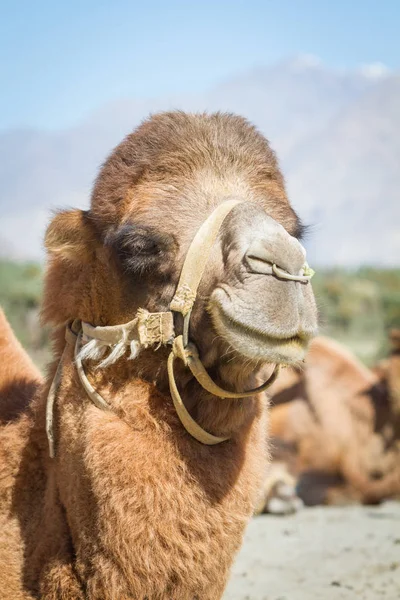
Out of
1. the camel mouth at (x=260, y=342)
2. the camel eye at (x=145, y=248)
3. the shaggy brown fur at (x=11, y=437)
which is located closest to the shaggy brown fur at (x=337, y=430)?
the shaggy brown fur at (x=11, y=437)

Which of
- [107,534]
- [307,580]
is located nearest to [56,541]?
[107,534]

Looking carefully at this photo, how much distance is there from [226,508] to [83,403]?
2.11ft

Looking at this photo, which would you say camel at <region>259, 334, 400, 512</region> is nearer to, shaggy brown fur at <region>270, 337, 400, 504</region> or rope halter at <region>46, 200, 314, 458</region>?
shaggy brown fur at <region>270, 337, 400, 504</region>

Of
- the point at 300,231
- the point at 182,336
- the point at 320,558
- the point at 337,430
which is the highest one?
the point at 300,231

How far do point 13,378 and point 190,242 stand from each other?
1.30 m

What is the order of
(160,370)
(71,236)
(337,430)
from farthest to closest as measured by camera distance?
(337,430) < (71,236) < (160,370)

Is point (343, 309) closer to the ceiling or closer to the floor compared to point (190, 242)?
closer to the floor

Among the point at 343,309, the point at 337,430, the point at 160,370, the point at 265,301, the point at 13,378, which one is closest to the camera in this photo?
the point at 265,301

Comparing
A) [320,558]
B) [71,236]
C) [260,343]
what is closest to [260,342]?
[260,343]

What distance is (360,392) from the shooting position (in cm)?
931

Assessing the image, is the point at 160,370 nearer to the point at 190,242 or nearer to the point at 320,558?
the point at 190,242

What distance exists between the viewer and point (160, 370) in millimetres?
2877

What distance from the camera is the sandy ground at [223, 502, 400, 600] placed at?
16.1 ft

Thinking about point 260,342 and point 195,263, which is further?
point 195,263
